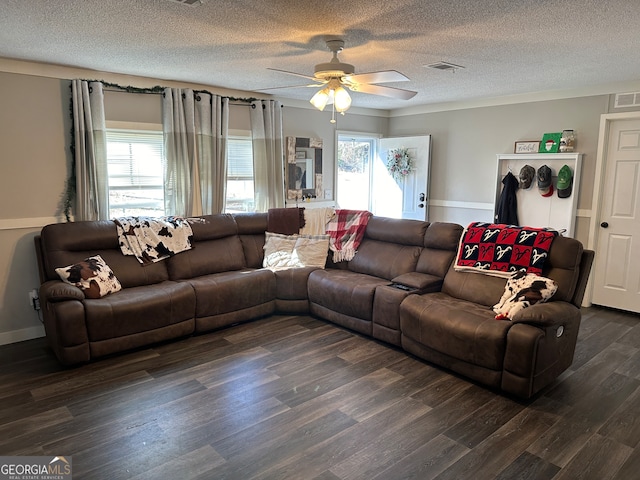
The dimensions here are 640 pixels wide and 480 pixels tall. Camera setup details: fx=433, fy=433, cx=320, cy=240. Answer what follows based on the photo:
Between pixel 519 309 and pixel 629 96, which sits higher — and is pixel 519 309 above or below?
below

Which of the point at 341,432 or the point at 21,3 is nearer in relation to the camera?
the point at 21,3

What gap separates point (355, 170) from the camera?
6918 mm

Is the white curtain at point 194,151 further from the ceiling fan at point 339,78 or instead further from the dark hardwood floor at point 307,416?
the ceiling fan at point 339,78

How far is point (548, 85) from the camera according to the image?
468 centimetres

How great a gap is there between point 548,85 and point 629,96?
0.78m

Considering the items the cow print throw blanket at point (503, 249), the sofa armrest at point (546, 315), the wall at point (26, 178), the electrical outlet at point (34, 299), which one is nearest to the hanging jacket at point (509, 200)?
the cow print throw blanket at point (503, 249)

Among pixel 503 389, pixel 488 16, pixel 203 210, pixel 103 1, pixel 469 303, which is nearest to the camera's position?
pixel 103 1

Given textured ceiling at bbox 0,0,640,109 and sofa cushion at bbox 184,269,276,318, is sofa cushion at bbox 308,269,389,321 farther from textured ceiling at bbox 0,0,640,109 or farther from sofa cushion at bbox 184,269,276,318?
textured ceiling at bbox 0,0,640,109

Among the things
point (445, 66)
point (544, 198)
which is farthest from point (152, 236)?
point (544, 198)

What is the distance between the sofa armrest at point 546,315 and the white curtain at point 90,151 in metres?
3.79

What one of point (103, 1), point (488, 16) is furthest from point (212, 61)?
point (488, 16)

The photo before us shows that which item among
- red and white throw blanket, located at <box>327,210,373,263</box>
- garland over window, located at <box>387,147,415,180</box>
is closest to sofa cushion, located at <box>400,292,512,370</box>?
red and white throw blanket, located at <box>327,210,373,263</box>

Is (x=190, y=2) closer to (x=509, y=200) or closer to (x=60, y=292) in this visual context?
(x=60, y=292)

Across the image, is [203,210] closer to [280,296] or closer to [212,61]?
[280,296]
